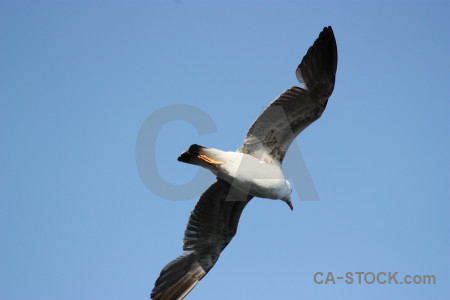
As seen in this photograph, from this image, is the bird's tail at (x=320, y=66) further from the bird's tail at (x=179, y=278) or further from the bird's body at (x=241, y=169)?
the bird's tail at (x=179, y=278)

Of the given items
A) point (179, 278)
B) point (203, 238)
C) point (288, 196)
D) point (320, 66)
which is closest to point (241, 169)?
point (288, 196)

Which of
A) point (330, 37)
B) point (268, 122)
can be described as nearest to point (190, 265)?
point (268, 122)

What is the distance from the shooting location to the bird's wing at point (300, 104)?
950 cm

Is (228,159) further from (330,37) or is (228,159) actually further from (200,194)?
(330,37)

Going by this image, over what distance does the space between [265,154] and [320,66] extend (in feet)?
5.52

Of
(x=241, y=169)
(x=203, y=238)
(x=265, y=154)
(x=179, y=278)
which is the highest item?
(x=265, y=154)

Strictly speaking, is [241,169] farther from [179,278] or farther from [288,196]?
[179,278]

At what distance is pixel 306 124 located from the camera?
978 centimetres

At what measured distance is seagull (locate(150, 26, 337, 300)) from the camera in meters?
9.52

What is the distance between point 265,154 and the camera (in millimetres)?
9891

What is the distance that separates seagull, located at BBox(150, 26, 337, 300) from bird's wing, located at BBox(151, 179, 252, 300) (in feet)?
0.06

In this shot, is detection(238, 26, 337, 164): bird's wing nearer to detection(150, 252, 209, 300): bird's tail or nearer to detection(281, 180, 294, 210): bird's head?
detection(281, 180, 294, 210): bird's head

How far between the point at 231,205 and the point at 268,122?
6.09 ft

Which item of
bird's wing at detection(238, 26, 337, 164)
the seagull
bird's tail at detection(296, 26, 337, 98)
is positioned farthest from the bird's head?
bird's tail at detection(296, 26, 337, 98)
